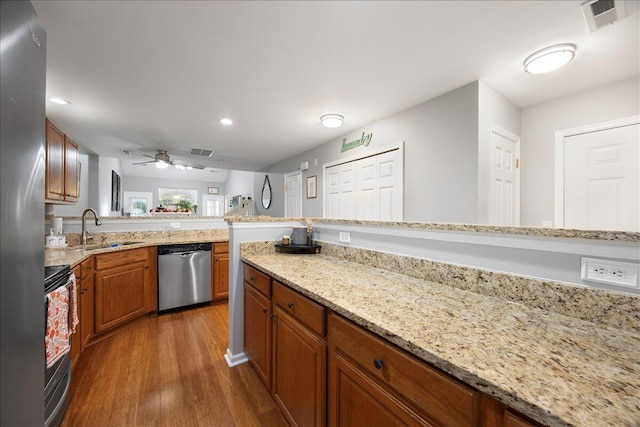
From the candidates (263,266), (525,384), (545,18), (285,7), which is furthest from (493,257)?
(285,7)

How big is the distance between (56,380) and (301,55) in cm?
258

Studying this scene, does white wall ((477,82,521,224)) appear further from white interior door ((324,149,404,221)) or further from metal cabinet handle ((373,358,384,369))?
metal cabinet handle ((373,358,384,369))

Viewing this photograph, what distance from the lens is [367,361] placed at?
33.5 inches

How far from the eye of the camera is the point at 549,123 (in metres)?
2.71

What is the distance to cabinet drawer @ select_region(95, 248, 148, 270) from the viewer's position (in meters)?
2.41

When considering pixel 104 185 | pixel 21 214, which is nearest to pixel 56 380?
pixel 21 214

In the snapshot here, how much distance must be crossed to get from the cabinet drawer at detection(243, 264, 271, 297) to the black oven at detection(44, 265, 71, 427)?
1032mm

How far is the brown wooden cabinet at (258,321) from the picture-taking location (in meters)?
1.59

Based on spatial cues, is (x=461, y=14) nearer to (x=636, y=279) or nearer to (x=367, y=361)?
(x=636, y=279)

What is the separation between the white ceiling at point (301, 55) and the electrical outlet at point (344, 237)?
137cm

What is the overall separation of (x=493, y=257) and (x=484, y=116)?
1856 millimetres

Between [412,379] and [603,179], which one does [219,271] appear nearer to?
[412,379]

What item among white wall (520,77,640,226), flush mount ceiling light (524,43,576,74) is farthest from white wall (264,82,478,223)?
white wall (520,77,640,226)

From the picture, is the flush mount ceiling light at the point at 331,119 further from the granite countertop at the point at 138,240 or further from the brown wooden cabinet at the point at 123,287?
the brown wooden cabinet at the point at 123,287
